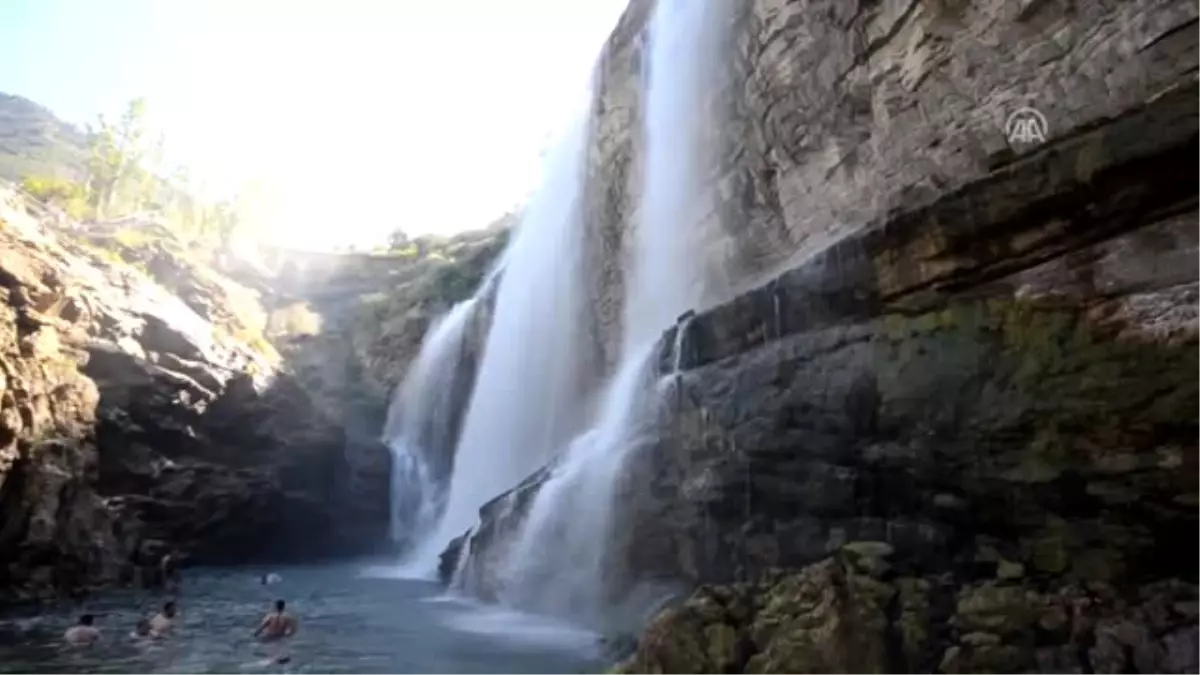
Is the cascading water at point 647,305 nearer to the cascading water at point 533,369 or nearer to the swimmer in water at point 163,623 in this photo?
the cascading water at point 533,369

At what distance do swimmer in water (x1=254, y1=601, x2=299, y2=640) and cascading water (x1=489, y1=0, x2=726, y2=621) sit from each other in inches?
185

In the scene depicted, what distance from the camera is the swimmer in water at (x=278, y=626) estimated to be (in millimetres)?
15859

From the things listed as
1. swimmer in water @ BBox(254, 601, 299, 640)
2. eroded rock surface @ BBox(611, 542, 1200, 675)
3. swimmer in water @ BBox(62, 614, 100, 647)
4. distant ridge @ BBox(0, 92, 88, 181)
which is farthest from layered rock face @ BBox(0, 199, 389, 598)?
distant ridge @ BBox(0, 92, 88, 181)

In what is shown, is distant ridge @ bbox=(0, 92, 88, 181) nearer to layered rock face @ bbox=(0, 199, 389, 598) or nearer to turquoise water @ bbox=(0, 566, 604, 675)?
layered rock face @ bbox=(0, 199, 389, 598)

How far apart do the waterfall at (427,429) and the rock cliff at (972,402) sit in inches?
867

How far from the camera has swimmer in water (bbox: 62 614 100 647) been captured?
1508 centimetres

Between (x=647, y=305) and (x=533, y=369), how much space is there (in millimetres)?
7915

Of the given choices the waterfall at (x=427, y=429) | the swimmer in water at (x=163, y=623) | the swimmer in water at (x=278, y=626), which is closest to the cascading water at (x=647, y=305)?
the swimmer in water at (x=278, y=626)

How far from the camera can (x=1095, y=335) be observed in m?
9.60

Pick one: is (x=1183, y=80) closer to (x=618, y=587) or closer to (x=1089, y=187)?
(x=1089, y=187)

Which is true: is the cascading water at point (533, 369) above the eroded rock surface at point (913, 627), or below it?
above

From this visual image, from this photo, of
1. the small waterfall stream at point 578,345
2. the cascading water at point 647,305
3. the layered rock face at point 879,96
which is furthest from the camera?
the small waterfall stream at point 578,345

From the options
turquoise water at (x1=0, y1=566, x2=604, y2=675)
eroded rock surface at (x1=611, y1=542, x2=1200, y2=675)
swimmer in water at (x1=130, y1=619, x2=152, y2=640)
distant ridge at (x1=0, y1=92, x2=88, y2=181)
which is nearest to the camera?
eroded rock surface at (x1=611, y1=542, x2=1200, y2=675)

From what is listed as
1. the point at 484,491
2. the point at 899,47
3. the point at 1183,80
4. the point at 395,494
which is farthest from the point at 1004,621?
the point at 395,494
